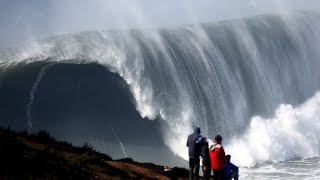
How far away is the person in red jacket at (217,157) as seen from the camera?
1196 centimetres

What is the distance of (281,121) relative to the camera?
30.9 metres

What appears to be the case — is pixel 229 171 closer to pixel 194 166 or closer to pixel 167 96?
pixel 194 166

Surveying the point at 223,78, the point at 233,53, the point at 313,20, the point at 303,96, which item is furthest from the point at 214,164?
the point at 313,20

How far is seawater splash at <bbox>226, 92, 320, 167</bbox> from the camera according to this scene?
88.4ft

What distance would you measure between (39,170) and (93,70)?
1512cm

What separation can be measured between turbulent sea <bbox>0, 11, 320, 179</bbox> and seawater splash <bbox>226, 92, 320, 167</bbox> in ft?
0.19

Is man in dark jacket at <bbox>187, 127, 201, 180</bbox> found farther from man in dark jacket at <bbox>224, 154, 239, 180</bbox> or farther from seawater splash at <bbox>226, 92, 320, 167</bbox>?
seawater splash at <bbox>226, 92, 320, 167</bbox>

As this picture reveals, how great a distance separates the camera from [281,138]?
1144 inches

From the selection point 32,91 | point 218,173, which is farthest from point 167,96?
point 218,173

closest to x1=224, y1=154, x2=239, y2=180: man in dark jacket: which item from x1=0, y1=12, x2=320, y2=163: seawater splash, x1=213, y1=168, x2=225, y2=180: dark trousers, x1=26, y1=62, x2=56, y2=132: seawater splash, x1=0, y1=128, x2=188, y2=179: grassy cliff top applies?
x1=213, y1=168, x2=225, y2=180: dark trousers

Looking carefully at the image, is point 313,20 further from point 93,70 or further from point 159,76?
point 93,70

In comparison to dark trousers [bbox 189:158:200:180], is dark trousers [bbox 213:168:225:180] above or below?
below

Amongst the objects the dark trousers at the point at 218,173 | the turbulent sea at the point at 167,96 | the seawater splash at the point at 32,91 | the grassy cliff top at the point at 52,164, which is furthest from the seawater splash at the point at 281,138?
the dark trousers at the point at 218,173

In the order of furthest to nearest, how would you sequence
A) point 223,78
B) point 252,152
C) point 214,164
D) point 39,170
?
1. point 223,78
2. point 252,152
3. point 214,164
4. point 39,170
